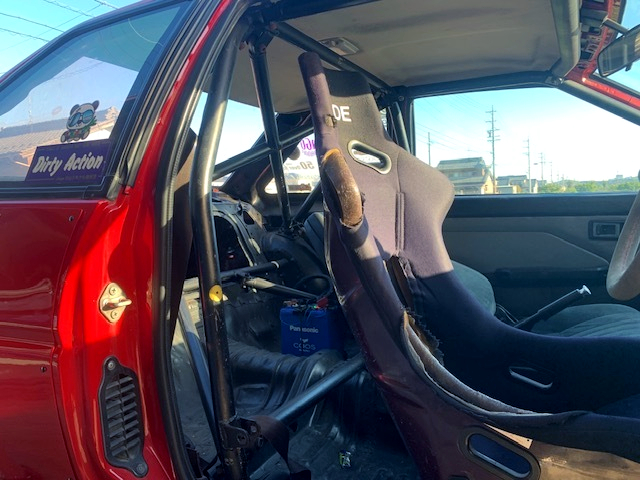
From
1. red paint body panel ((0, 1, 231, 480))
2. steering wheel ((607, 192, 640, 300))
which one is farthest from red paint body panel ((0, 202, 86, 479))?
steering wheel ((607, 192, 640, 300))

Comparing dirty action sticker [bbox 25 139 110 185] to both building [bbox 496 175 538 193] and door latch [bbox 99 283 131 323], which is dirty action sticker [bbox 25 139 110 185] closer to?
door latch [bbox 99 283 131 323]

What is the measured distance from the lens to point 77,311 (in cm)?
120

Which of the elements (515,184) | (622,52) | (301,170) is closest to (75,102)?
(622,52)

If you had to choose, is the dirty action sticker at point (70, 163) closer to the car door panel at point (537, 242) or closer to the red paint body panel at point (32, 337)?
the red paint body panel at point (32, 337)

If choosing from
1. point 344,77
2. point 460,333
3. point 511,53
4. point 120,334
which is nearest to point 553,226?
point 511,53

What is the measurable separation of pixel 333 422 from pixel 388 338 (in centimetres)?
84

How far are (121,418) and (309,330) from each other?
1.25 meters

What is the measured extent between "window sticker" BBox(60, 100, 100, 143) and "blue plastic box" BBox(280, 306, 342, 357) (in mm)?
1344

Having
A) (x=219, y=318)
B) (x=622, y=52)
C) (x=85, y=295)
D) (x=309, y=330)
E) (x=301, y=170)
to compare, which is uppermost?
(x=622, y=52)

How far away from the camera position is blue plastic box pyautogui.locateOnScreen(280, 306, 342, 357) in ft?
8.02

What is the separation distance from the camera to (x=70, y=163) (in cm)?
140

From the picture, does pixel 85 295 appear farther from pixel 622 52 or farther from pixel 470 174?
pixel 470 174

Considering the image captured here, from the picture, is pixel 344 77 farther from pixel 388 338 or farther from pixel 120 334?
pixel 120 334

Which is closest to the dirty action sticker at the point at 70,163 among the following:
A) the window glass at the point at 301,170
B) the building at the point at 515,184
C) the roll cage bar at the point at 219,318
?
the roll cage bar at the point at 219,318
